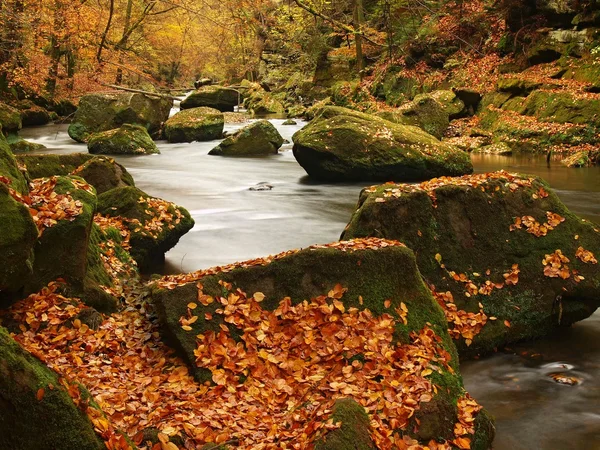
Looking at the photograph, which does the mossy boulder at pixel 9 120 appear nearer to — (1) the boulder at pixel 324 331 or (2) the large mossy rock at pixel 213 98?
(2) the large mossy rock at pixel 213 98

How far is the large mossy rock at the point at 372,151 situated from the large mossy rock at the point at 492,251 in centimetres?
730

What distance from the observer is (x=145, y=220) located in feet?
26.8

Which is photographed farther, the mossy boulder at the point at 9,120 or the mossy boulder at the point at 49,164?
the mossy boulder at the point at 9,120

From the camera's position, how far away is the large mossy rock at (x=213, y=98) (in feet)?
102

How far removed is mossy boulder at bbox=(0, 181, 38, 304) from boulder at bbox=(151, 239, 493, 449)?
106 cm

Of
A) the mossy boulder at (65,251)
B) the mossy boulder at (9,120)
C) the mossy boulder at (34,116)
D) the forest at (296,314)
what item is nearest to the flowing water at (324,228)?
the forest at (296,314)

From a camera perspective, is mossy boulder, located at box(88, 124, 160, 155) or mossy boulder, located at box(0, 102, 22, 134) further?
mossy boulder, located at box(0, 102, 22, 134)

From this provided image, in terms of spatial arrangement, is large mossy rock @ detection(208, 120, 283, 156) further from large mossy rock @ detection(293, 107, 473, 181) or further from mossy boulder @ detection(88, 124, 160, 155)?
large mossy rock @ detection(293, 107, 473, 181)

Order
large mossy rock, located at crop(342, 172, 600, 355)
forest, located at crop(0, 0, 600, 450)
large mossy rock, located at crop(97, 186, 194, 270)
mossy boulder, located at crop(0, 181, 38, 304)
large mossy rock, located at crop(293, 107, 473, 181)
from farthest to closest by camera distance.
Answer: large mossy rock, located at crop(293, 107, 473, 181) < large mossy rock, located at crop(97, 186, 194, 270) < large mossy rock, located at crop(342, 172, 600, 355) < mossy boulder, located at crop(0, 181, 38, 304) < forest, located at crop(0, 0, 600, 450)

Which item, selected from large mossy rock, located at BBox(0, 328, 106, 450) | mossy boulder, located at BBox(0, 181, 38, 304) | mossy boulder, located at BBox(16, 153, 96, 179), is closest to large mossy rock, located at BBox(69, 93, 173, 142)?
mossy boulder, located at BBox(16, 153, 96, 179)

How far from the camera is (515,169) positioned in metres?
16.3

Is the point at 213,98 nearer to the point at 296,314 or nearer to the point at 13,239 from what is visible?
the point at 296,314

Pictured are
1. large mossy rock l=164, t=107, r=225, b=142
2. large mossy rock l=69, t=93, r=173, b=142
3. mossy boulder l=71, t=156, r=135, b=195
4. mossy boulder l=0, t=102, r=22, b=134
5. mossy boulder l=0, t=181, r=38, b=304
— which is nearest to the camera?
mossy boulder l=0, t=181, r=38, b=304

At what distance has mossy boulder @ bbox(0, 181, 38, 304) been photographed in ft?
14.3
